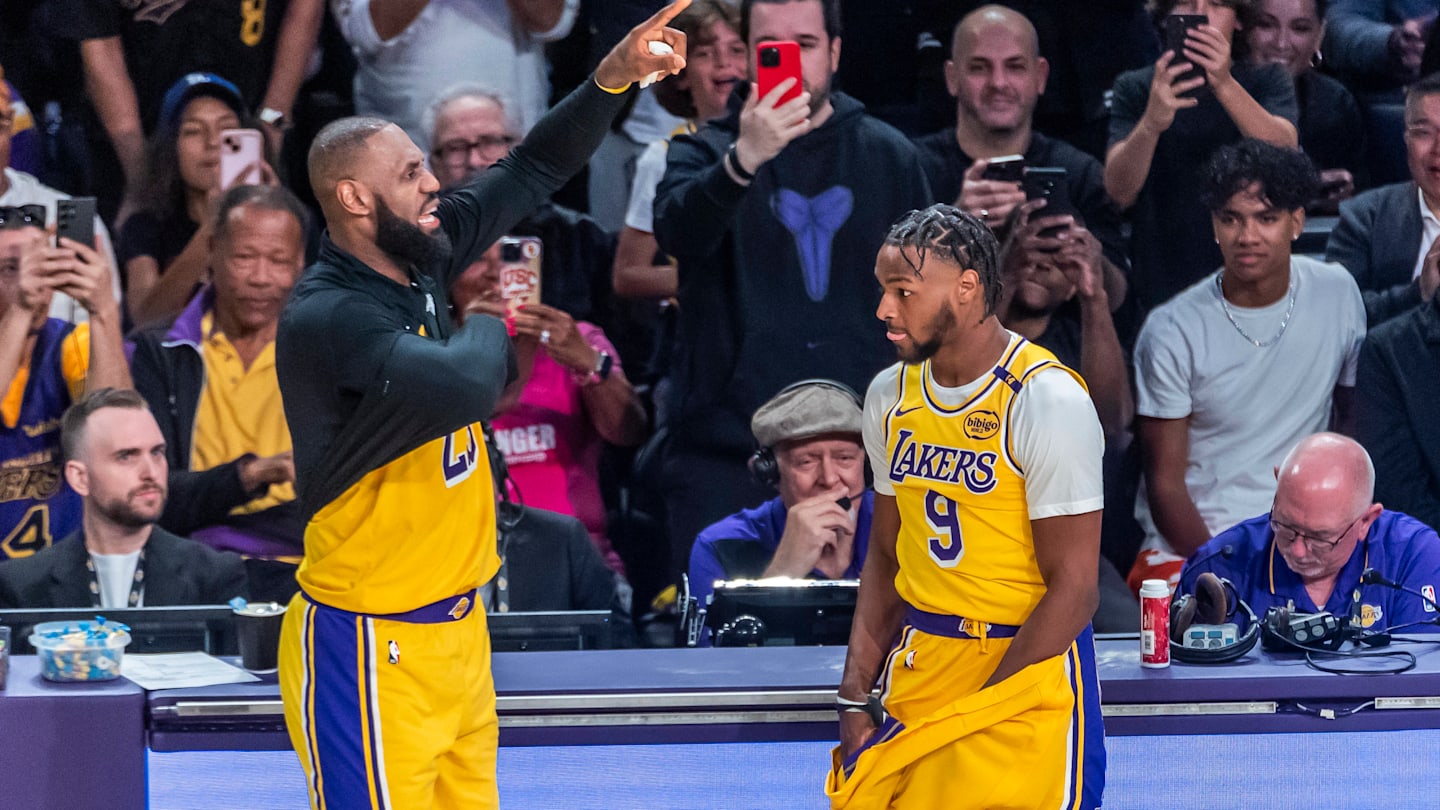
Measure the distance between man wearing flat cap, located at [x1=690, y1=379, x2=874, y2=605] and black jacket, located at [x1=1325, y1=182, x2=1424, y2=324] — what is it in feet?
5.82

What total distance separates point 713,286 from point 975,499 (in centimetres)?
226

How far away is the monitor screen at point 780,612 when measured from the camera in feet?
12.3

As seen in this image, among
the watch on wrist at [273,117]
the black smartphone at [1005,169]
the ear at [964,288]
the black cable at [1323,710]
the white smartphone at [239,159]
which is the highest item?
the watch on wrist at [273,117]

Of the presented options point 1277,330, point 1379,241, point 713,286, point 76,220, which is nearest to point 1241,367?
point 1277,330

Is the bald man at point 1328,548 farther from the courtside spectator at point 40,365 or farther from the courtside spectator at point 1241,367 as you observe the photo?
the courtside spectator at point 40,365

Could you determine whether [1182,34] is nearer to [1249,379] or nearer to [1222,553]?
[1249,379]

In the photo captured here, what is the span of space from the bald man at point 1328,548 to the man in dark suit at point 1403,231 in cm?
114

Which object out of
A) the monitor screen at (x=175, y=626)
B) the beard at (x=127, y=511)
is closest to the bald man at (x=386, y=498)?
the monitor screen at (x=175, y=626)

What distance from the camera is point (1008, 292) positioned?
5.26 metres

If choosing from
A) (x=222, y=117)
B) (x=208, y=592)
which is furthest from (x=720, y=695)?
(x=222, y=117)

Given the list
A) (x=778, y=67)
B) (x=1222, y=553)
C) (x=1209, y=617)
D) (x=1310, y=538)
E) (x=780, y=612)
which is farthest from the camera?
(x=778, y=67)

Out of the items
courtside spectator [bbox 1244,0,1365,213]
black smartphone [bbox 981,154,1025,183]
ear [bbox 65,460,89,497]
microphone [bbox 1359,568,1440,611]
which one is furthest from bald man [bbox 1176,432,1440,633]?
ear [bbox 65,460,89,497]

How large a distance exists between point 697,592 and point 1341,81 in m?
3.06

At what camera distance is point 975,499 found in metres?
3.03
